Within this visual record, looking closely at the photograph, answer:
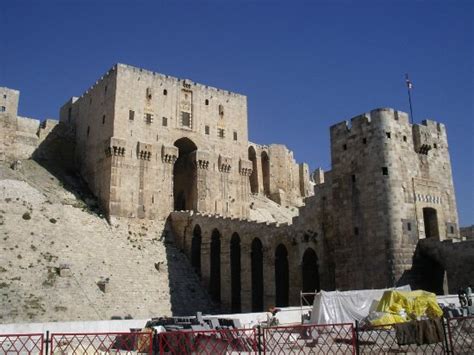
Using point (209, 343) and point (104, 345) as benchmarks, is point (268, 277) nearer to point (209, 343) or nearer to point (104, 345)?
point (209, 343)

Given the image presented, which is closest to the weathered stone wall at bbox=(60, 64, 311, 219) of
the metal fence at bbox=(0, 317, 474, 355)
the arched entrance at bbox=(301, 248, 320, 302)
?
the arched entrance at bbox=(301, 248, 320, 302)

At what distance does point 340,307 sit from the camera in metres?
20.9

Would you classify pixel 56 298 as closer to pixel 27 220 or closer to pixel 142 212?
pixel 27 220

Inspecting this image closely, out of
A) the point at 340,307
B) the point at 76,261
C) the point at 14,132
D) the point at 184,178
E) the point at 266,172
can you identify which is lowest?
the point at 340,307

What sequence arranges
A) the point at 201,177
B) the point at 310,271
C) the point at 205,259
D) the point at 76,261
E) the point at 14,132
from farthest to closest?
1. the point at 14,132
2. the point at 201,177
3. the point at 205,259
4. the point at 76,261
5. the point at 310,271

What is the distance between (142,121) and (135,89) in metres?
2.78

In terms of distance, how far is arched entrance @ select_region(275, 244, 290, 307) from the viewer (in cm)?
3216

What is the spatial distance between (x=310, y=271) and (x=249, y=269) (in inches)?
231

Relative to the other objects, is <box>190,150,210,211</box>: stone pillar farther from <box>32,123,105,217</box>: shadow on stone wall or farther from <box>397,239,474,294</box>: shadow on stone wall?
<box>397,239,474,294</box>: shadow on stone wall

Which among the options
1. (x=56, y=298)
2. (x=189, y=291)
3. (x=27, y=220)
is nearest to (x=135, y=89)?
(x=27, y=220)

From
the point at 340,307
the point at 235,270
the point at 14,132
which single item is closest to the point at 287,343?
the point at 340,307

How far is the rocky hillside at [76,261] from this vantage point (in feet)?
93.5

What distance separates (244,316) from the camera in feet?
73.4

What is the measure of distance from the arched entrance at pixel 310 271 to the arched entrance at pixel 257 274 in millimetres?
4821
